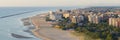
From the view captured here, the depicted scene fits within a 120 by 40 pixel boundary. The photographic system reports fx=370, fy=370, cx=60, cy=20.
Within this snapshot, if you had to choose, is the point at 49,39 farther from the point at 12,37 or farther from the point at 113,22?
the point at 113,22

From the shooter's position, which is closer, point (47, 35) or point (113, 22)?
point (47, 35)

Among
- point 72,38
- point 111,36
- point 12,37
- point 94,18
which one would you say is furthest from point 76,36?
point 94,18

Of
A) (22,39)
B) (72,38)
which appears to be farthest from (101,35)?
(22,39)

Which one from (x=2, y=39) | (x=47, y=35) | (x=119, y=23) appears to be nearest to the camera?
(x=2, y=39)

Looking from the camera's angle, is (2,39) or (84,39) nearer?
(84,39)

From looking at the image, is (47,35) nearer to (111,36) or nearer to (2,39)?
(2,39)

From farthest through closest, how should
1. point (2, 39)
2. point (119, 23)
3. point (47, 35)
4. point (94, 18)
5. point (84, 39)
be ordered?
point (94, 18)
point (119, 23)
point (47, 35)
point (2, 39)
point (84, 39)

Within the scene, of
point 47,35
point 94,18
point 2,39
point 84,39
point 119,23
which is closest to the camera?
point 84,39
